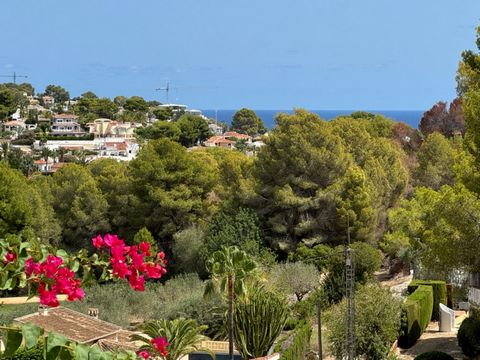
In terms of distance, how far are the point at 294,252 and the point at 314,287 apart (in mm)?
5686

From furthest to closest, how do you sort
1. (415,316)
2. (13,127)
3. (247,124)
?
(247,124) < (13,127) < (415,316)

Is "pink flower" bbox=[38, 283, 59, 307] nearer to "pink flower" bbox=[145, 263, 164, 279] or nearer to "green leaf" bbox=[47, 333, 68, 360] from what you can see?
"pink flower" bbox=[145, 263, 164, 279]

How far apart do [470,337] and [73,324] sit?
1121cm

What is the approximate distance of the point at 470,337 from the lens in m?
19.1

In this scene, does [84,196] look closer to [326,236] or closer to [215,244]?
[215,244]

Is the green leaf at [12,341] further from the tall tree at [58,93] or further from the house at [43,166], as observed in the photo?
the tall tree at [58,93]

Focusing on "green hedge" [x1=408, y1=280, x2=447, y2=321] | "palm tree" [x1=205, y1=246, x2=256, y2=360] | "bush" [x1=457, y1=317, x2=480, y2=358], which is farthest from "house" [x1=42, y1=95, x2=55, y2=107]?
"bush" [x1=457, y1=317, x2=480, y2=358]

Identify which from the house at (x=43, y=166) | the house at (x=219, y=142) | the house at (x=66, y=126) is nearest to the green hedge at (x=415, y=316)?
the house at (x=43, y=166)

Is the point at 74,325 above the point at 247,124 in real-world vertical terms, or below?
below

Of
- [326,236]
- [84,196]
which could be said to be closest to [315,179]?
[326,236]

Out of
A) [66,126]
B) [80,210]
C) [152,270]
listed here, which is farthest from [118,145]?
[152,270]

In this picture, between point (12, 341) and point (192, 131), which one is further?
point (192, 131)

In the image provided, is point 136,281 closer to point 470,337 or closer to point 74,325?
point 470,337

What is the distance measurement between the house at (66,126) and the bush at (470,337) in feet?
361
